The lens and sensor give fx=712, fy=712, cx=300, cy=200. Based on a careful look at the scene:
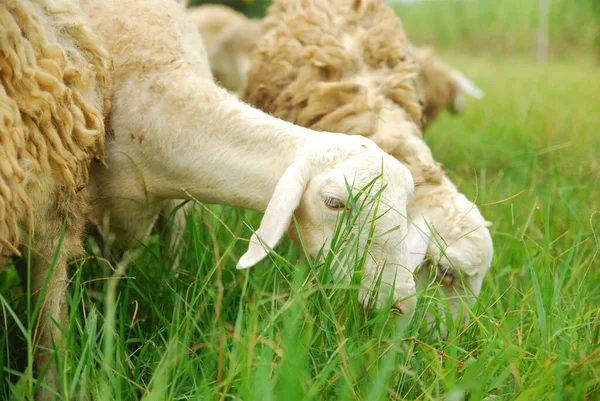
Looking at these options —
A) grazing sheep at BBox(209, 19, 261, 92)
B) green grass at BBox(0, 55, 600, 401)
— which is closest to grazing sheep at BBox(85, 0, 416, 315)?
green grass at BBox(0, 55, 600, 401)

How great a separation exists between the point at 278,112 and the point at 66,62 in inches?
61.4

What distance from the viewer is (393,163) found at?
2.37 metres

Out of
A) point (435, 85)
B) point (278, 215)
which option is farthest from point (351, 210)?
point (435, 85)

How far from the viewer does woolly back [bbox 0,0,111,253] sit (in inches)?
74.8

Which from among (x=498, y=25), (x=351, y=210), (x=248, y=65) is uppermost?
(x=351, y=210)

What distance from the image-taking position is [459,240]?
2.72m

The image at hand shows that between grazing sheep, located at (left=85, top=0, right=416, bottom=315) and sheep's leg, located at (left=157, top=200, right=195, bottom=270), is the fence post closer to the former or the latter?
sheep's leg, located at (left=157, top=200, right=195, bottom=270)

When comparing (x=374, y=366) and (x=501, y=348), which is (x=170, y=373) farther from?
(x=501, y=348)

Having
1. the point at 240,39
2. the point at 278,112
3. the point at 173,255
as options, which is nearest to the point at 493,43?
the point at 240,39

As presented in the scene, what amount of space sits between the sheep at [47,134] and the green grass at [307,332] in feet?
0.46

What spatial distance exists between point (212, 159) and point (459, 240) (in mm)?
991

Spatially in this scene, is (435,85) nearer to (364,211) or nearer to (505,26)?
(364,211)

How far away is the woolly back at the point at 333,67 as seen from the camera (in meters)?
3.35

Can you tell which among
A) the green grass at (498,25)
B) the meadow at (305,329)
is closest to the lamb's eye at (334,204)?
the meadow at (305,329)
